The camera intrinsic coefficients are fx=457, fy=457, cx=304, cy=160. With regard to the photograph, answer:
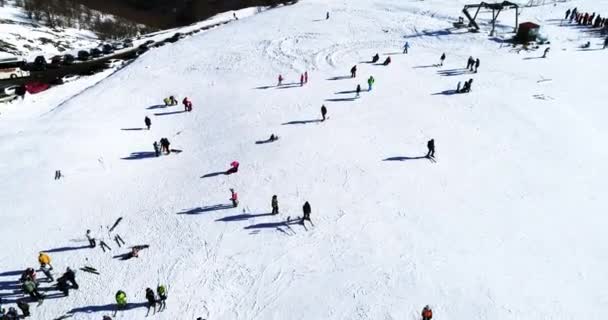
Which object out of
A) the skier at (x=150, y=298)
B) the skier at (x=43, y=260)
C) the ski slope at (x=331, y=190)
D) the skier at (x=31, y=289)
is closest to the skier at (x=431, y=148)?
the ski slope at (x=331, y=190)

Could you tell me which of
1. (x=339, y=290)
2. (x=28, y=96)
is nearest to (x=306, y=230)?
(x=339, y=290)

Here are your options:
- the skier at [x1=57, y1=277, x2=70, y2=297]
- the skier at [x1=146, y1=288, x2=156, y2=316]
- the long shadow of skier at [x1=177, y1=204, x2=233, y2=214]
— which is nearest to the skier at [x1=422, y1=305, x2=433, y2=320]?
the skier at [x1=146, y1=288, x2=156, y2=316]

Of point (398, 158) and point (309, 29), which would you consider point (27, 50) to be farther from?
point (398, 158)

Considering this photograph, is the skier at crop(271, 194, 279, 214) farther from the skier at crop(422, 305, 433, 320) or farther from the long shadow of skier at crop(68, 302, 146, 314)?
the skier at crop(422, 305, 433, 320)

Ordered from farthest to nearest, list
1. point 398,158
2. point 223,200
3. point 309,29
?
1. point 309,29
2. point 398,158
3. point 223,200

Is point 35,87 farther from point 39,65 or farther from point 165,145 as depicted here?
point 165,145

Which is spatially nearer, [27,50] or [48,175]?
[48,175]
